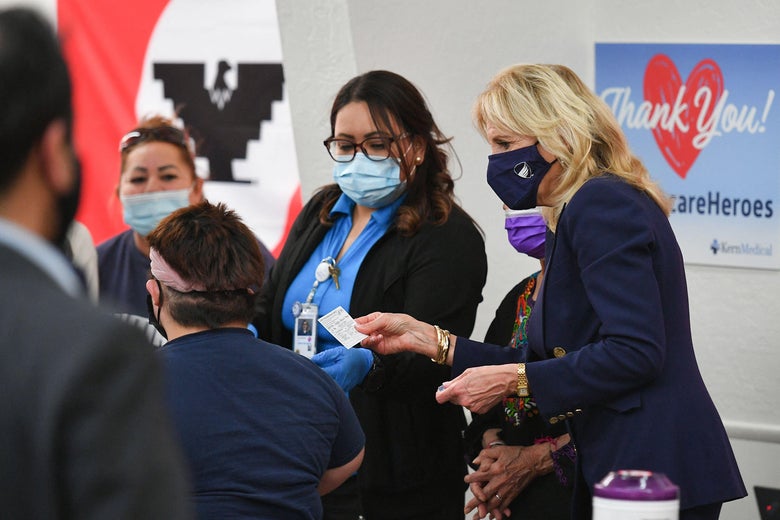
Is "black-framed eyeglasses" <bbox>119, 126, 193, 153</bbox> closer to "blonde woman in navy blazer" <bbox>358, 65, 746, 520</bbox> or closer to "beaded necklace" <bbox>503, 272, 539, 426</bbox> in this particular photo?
"beaded necklace" <bbox>503, 272, 539, 426</bbox>

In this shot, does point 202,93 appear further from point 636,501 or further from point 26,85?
point 26,85

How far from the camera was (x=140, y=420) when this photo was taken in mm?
895

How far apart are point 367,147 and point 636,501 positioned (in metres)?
1.79

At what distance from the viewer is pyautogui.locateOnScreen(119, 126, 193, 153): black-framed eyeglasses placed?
3.83m

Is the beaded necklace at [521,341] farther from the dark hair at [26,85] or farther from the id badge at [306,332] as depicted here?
the dark hair at [26,85]

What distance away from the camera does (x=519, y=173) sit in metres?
2.39

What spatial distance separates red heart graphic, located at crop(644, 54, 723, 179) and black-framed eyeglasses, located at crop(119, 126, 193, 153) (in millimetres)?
1653

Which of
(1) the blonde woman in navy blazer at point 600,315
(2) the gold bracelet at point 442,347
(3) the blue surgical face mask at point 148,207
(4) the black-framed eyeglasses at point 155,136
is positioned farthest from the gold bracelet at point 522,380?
(4) the black-framed eyeglasses at point 155,136

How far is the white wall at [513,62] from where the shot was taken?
11.4 ft

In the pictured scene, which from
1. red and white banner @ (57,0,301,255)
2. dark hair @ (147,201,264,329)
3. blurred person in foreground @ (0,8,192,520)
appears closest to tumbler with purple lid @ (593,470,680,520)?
blurred person in foreground @ (0,8,192,520)

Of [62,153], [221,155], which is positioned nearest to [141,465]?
[62,153]

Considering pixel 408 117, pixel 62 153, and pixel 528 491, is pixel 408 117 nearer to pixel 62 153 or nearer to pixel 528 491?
pixel 528 491

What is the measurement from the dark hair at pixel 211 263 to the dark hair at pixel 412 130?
0.73 meters

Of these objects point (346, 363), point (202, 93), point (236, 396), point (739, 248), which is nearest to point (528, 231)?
point (346, 363)
